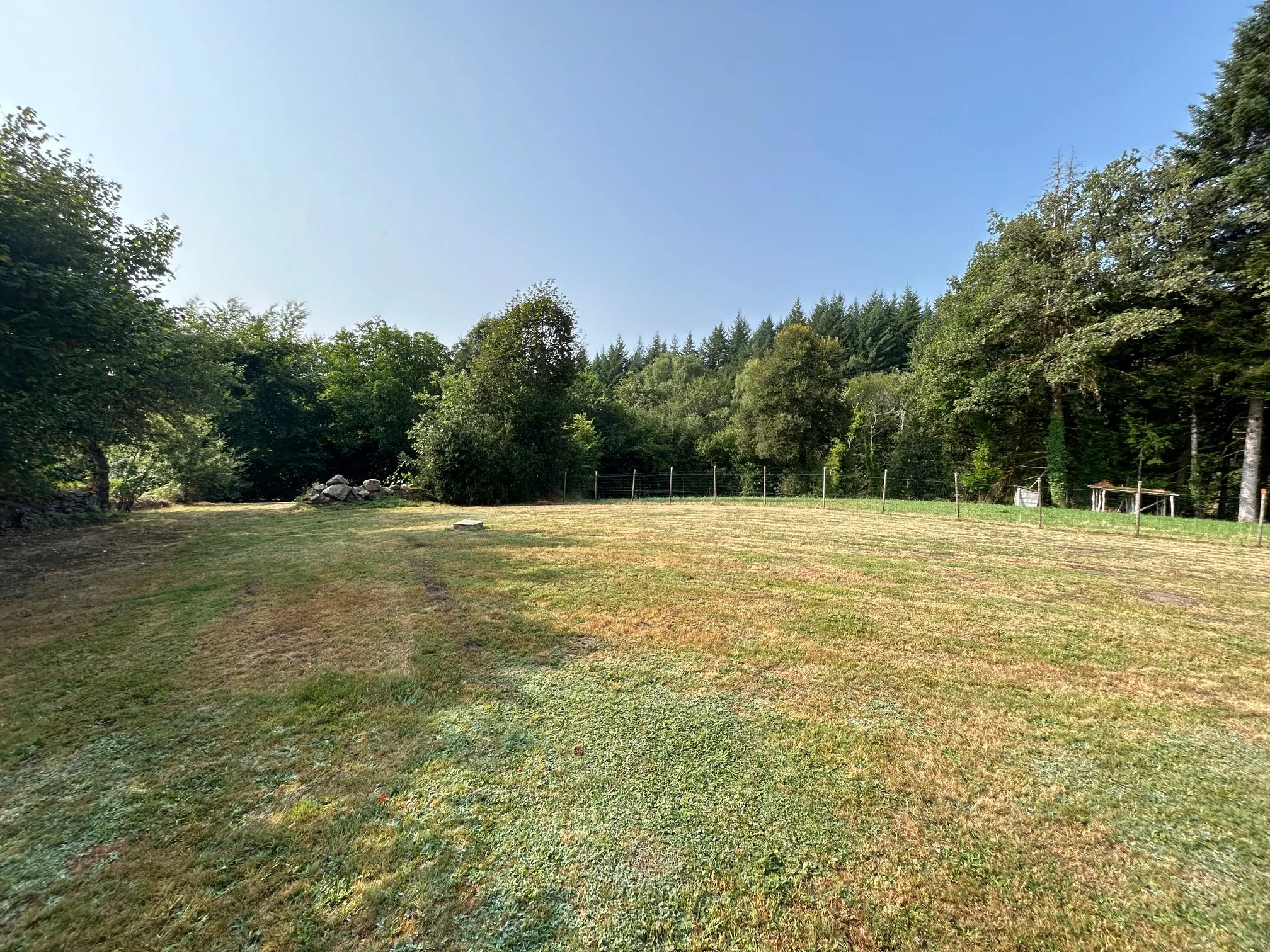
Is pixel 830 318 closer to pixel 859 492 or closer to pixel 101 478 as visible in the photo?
pixel 859 492

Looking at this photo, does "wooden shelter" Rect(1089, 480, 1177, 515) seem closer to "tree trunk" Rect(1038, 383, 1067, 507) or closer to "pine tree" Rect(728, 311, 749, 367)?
"tree trunk" Rect(1038, 383, 1067, 507)

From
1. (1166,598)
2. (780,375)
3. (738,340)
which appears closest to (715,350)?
(738,340)

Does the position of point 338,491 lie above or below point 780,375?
below

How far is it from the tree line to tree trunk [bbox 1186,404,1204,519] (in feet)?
0.34

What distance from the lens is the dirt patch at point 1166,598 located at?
5.05 m

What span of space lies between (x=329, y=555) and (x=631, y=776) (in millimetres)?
6339

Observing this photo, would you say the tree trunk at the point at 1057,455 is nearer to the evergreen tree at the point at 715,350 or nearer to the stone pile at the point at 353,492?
the stone pile at the point at 353,492

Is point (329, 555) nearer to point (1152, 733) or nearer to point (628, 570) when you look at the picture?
A: point (628, 570)

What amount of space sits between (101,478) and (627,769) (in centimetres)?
1470

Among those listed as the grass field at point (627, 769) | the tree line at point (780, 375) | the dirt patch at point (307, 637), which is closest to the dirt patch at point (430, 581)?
the grass field at point (627, 769)

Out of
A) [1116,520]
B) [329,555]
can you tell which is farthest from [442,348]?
[1116,520]

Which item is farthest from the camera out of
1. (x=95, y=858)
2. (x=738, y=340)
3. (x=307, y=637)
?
(x=738, y=340)

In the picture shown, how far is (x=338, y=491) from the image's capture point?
1448cm

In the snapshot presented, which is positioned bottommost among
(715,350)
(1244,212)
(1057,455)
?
(1057,455)
